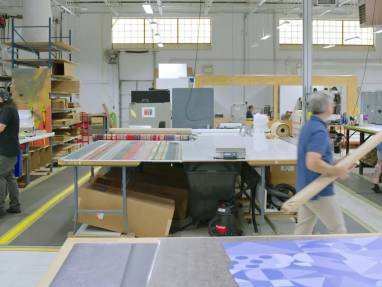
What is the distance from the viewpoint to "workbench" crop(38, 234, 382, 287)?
4.71ft

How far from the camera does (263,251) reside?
1.68 meters

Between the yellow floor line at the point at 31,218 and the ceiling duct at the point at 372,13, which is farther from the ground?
the ceiling duct at the point at 372,13

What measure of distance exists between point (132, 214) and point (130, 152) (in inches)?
25.7

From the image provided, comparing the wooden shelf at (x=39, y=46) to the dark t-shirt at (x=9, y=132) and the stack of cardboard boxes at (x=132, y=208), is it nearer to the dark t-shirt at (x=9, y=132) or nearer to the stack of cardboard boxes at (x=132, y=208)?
the dark t-shirt at (x=9, y=132)

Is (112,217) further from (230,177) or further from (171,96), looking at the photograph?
(171,96)

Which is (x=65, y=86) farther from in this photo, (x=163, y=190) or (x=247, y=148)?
(x=247, y=148)

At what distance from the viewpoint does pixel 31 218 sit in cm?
538

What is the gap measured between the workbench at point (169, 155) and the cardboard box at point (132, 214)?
0.13 meters

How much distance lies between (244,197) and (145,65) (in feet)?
41.3

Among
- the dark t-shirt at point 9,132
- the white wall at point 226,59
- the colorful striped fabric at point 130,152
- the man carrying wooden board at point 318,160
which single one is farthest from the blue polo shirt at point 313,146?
the white wall at point 226,59

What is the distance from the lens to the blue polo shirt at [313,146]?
2900 mm

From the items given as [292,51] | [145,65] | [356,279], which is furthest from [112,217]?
[292,51]

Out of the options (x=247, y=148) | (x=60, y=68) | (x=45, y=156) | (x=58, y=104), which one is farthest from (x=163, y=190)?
(x=60, y=68)

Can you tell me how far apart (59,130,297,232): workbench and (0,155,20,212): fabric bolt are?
1.04 metres
